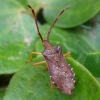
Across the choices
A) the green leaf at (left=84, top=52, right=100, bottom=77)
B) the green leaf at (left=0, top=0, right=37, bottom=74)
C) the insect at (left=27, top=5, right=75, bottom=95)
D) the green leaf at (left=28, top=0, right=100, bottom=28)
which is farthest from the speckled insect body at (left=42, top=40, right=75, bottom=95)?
the green leaf at (left=28, top=0, right=100, bottom=28)

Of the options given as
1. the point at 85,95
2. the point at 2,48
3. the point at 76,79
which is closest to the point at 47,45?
the point at 2,48

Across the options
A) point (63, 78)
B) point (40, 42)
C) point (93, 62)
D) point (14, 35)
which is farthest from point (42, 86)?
point (14, 35)

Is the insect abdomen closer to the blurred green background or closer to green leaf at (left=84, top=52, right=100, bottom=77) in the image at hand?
the blurred green background

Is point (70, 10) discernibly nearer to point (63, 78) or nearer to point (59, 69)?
point (59, 69)

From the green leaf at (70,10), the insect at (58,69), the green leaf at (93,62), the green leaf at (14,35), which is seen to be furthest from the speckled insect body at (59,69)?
the green leaf at (70,10)

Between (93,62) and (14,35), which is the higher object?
(14,35)
